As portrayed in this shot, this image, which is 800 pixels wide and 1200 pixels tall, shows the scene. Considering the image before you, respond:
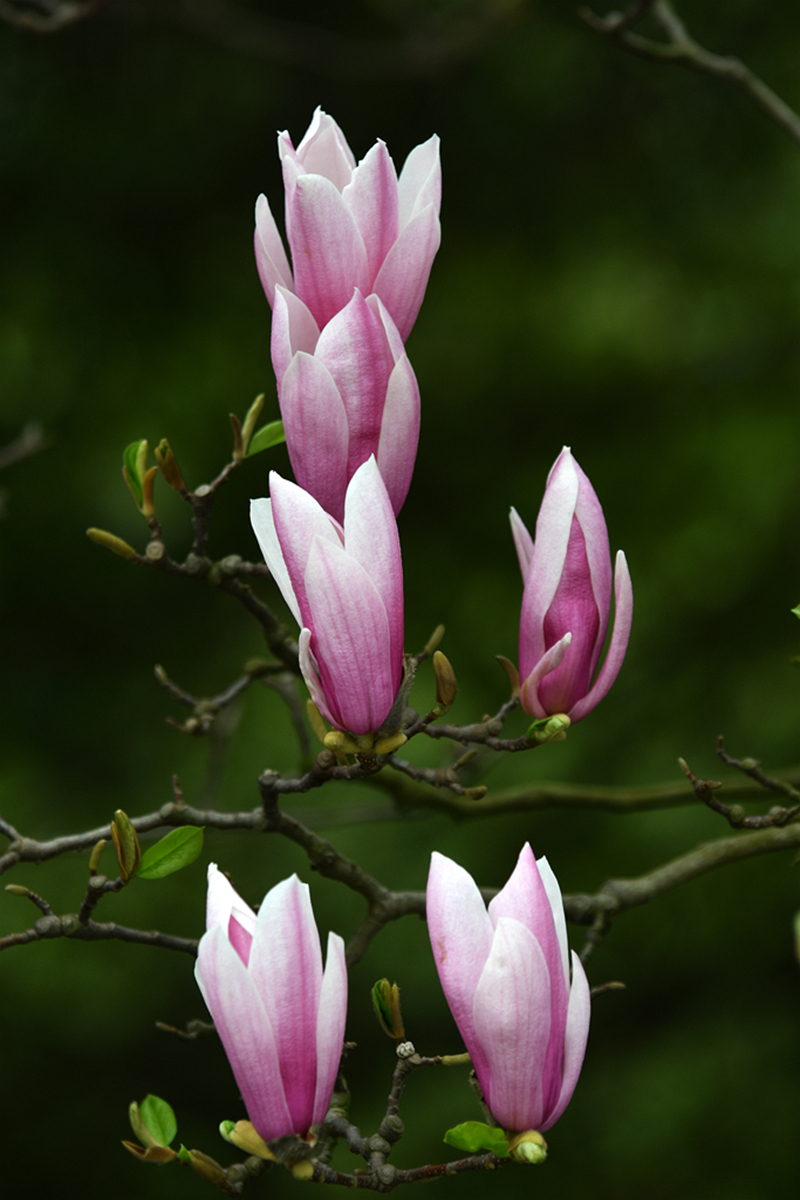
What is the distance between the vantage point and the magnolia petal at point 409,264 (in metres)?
0.46

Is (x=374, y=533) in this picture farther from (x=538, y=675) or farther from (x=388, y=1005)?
(x=388, y=1005)

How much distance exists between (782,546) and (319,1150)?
2.03 meters

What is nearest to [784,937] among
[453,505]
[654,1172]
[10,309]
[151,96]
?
[654,1172]

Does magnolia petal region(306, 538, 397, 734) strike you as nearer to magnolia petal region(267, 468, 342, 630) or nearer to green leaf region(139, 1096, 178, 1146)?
magnolia petal region(267, 468, 342, 630)

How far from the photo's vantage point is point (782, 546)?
229 cm

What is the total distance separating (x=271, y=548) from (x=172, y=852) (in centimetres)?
16

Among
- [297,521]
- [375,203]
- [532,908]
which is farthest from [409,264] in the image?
[532,908]

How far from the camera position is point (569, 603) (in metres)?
0.48

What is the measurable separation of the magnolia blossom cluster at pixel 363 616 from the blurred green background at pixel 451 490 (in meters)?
1.62

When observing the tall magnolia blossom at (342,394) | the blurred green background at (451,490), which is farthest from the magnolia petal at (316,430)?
the blurred green background at (451,490)

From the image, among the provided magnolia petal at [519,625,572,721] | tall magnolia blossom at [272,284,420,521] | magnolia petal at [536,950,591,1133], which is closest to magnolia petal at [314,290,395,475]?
tall magnolia blossom at [272,284,420,521]

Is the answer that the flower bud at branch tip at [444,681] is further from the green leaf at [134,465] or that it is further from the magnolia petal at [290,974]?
the green leaf at [134,465]

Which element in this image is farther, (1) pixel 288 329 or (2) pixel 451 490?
(2) pixel 451 490

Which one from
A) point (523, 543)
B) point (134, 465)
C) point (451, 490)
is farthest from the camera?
point (451, 490)
